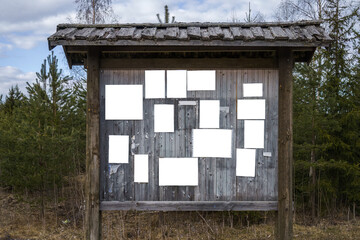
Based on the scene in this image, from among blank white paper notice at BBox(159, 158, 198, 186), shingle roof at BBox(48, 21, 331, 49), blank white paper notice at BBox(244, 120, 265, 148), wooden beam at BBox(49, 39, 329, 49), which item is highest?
shingle roof at BBox(48, 21, 331, 49)

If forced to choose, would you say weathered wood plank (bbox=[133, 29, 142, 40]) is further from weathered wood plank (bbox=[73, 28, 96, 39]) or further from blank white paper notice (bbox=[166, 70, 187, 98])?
blank white paper notice (bbox=[166, 70, 187, 98])

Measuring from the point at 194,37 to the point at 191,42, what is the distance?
0.24ft

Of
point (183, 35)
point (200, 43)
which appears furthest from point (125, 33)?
point (200, 43)

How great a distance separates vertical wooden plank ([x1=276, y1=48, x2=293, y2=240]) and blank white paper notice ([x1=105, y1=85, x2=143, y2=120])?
208 centimetres

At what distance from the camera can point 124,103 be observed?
13.2ft

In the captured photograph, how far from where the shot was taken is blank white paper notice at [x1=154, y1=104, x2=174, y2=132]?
402cm

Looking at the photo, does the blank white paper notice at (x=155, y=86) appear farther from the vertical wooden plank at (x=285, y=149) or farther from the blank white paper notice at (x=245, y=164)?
the vertical wooden plank at (x=285, y=149)

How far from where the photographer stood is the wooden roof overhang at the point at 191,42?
11.7 feet

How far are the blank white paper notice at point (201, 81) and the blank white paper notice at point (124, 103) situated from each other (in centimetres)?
74

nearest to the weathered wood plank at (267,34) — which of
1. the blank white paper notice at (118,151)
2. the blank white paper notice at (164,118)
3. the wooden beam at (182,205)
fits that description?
the blank white paper notice at (164,118)

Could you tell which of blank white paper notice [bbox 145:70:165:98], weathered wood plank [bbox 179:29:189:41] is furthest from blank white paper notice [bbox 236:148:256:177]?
weathered wood plank [bbox 179:29:189:41]

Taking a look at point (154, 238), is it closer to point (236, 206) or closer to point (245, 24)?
point (236, 206)

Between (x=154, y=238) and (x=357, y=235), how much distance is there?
4.82 metres

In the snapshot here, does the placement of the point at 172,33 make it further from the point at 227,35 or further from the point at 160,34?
the point at 227,35
